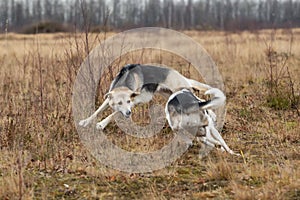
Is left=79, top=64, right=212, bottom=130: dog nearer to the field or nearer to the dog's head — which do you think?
the dog's head

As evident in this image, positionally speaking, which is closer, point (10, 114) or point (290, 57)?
point (10, 114)

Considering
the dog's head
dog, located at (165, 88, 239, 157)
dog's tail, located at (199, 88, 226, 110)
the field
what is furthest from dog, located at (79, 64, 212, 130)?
dog's tail, located at (199, 88, 226, 110)

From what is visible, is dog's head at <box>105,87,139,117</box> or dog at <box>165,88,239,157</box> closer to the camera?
dog at <box>165,88,239,157</box>

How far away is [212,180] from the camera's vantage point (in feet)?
14.7

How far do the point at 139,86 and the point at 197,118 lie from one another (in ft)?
4.37

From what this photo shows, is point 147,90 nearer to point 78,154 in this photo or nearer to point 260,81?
point 78,154

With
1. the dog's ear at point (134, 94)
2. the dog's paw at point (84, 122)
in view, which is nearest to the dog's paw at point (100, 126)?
the dog's paw at point (84, 122)

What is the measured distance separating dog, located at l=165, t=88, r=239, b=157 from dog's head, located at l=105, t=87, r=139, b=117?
0.72 metres

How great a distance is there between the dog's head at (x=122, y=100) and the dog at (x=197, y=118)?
72 centimetres

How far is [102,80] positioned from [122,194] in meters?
3.56

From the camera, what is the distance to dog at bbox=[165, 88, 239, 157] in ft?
17.2

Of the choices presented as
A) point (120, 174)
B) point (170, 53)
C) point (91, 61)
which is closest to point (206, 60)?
point (170, 53)

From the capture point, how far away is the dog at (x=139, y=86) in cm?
620

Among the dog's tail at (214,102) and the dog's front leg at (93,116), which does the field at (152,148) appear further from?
the dog's tail at (214,102)
